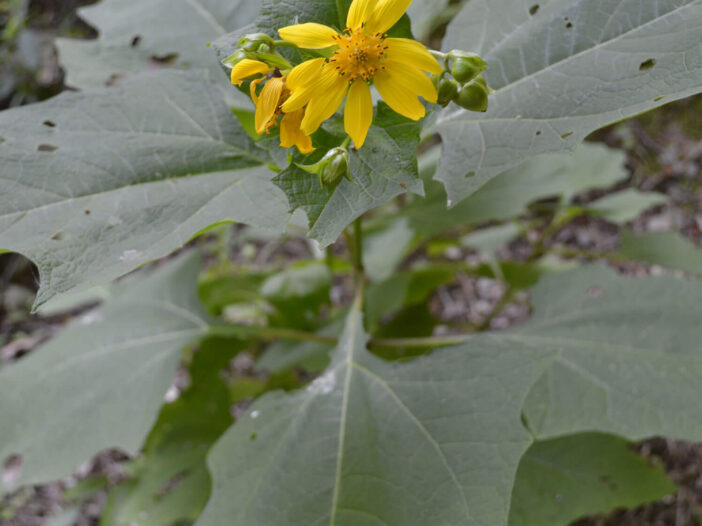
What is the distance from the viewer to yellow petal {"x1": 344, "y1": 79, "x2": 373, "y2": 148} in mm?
966

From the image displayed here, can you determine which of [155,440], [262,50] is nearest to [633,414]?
[262,50]

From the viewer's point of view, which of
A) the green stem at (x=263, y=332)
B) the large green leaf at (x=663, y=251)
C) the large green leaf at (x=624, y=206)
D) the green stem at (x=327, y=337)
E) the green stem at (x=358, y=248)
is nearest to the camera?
the green stem at (x=358, y=248)

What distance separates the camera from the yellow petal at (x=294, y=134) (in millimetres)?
958

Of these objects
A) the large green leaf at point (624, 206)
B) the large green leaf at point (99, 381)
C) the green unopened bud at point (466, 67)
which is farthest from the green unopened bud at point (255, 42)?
the large green leaf at point (624, 206)

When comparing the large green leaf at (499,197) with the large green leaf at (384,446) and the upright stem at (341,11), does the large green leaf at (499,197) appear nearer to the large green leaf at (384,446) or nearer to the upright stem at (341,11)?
the large green leaf at (384,446)

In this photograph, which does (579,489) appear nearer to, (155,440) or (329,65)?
(329,65)

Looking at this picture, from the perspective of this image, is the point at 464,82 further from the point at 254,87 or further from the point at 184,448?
the point at 184,448

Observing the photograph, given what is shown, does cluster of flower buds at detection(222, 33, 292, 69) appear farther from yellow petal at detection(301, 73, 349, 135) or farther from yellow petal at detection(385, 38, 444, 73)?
yellow petal at detection(385, 38, 444, 73)

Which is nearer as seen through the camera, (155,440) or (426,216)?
(426,216)

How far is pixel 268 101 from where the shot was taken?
935mm

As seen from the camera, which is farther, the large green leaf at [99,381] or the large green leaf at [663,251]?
the large green leaf at [663,251]

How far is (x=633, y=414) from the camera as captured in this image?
1.32 m

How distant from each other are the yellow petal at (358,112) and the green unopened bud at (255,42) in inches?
6.6

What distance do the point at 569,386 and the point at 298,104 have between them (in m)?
1.01
